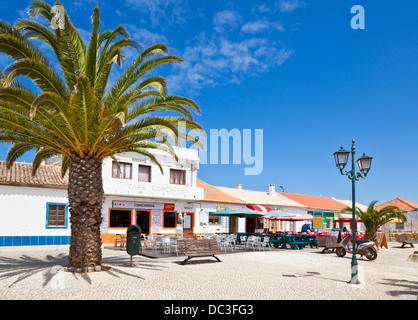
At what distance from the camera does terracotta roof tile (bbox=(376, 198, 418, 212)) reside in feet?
135

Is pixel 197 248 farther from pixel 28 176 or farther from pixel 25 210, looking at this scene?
pixel 28 176

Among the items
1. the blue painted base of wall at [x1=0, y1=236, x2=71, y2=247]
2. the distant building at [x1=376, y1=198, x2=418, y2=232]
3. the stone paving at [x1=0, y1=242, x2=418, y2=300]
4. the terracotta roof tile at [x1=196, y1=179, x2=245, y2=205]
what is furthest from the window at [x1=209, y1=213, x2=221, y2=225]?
the distant building at [x1=376, y1=198, x2=418, y2=232]

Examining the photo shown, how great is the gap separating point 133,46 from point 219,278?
7.15 meters

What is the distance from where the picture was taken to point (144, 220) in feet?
82.4

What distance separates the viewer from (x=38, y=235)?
19828mm

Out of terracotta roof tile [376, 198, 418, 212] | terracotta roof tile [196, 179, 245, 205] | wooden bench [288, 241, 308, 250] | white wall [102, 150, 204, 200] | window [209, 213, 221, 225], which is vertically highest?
white wall [102, 150, 204, 200]

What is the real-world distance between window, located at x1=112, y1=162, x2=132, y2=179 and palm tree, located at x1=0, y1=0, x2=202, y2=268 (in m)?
12.7

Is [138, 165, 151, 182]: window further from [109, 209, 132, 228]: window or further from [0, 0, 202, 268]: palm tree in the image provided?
[0, 0, 202, 268]: palm tree

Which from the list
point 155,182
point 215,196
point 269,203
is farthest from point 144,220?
point 269,203

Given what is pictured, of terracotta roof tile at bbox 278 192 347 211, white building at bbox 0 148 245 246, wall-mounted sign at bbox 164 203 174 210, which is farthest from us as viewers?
terracotta roof tile at bbox 278 192 347 211

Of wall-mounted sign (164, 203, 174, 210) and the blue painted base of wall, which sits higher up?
wall-mounted sign (164, 203, 174, 210)

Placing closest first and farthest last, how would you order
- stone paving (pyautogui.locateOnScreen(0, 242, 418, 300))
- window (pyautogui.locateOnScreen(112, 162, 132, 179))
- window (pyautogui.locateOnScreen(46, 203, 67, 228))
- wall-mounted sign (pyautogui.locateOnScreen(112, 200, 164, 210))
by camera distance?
1. stone paving (pyautogui.locateOnScreen(0, 242, 418, 300))
2. window (pyautogui.locateOnScreen(46, 203, 67, 228))
3. wall-mounted sign (pyautogui.locateOnScreen(112, 200, 164, 210))
4. window (pyautogui.locateOnScreen(112, 162, 132, 179))
